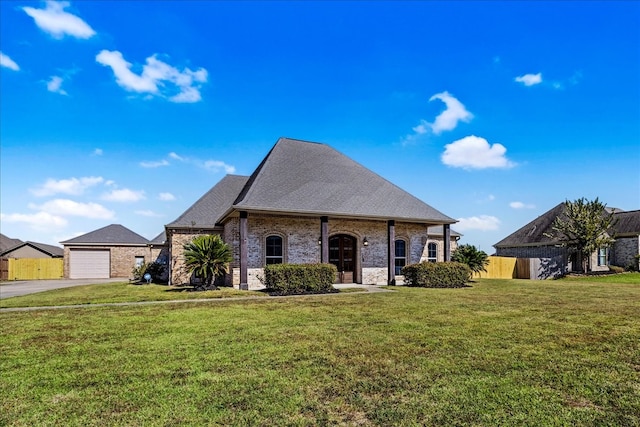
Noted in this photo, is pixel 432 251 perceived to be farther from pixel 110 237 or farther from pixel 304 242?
pixel 110 237

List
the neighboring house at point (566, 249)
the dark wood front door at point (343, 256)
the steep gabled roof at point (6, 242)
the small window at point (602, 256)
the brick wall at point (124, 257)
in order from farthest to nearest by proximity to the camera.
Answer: the steep gabled roof at point (6, 242) < the brick wall at point (124, 257) < the small window at point (602, 256) < the neighboring house at point (566, 249) < the dark wood front door at point (343, 256)

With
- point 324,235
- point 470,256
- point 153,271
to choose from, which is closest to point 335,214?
point 324,235

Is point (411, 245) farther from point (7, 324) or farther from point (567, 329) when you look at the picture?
point (7, 324)

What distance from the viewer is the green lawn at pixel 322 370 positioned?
Answer: 12.1 ft

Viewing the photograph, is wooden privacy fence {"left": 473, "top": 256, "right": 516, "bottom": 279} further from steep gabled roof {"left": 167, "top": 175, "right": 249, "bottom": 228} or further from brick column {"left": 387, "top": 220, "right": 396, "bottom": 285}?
steep gabled roof {"left": 167, "top": 175, "right": 249, "bottom": 228}

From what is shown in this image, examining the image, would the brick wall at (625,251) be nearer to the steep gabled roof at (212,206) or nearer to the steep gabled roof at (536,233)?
the steep gabled roof at (536,233)

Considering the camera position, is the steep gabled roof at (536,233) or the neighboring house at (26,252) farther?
the neighboring house at (26,252)

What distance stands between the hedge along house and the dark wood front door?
0.16 ft

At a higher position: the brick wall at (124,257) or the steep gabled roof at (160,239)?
the steep gabled roof at (160,239)

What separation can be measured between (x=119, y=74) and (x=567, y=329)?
598 inches

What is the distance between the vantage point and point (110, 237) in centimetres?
3180

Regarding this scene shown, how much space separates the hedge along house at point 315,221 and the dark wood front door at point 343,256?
0.05 meters

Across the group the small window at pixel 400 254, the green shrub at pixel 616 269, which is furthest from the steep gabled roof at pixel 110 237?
the green shrub at pixel 616 269

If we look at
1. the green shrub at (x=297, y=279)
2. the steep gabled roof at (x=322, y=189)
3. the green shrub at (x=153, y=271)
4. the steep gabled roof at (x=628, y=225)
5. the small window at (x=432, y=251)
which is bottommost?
the green shrub at (x=153, y=271)
